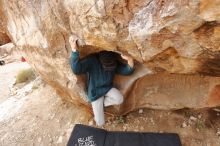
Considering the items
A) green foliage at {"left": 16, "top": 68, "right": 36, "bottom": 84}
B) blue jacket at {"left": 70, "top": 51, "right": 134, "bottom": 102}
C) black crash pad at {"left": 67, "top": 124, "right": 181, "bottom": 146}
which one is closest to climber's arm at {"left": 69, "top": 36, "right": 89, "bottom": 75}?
blue jacket at {"left": 70, "top": 51, "right": 134, "bottom": 102}

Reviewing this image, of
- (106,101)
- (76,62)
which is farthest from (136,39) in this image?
(106,101)

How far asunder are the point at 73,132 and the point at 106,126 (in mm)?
450

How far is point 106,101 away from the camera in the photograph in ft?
11.1

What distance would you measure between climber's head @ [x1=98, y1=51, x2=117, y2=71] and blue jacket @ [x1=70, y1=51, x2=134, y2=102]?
0.09 m

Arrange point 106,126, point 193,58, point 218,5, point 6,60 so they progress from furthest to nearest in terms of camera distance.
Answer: point 6,60
point 106,126
point 193,58
point 218,5

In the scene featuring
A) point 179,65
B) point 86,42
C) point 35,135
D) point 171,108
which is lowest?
point 35,135

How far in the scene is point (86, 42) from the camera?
8.80 feet

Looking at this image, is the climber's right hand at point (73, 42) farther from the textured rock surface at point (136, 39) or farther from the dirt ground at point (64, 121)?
the dirt ground at point (64, 121)

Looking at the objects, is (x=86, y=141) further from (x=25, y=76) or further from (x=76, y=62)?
(x=25, y=76)

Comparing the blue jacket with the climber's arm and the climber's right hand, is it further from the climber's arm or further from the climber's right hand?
the climber's right hand

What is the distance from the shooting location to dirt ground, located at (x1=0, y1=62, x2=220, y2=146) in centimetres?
332

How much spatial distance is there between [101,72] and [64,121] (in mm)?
1057

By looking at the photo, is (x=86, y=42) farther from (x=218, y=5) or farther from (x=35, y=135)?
(x=35, y=135)

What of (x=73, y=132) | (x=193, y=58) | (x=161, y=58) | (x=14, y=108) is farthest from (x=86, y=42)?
(x=14, y=108)
